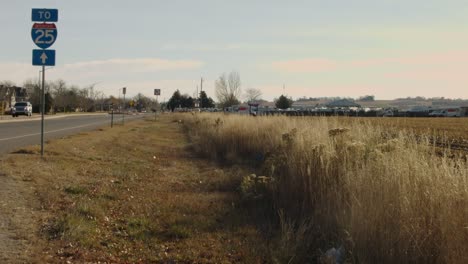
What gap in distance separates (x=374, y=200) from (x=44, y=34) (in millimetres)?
9384

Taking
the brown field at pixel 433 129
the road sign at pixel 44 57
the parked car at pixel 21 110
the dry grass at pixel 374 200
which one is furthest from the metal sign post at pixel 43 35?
the parked car at pixel 21 110

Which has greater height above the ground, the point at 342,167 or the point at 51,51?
the point at 51,51

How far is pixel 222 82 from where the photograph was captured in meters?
94.8

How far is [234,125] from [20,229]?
15749 mm

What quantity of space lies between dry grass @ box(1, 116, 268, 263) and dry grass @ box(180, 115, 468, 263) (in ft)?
3.16

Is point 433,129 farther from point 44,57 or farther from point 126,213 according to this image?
point 126,213

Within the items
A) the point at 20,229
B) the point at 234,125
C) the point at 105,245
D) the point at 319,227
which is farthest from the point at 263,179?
the point at 234,125

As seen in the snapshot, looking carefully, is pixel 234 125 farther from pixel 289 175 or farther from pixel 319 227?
pixel 319 227

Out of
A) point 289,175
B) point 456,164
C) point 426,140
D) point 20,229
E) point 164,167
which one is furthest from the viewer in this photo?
point 164,167

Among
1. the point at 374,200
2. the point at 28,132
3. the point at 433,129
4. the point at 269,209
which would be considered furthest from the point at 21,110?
the point at 374,200

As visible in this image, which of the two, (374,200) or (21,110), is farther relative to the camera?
(21,110)

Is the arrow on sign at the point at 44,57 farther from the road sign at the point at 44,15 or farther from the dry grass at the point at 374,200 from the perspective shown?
the dry grass at the point at 374,200

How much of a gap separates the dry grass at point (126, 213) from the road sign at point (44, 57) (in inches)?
94.4

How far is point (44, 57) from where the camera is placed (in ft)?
40.9
